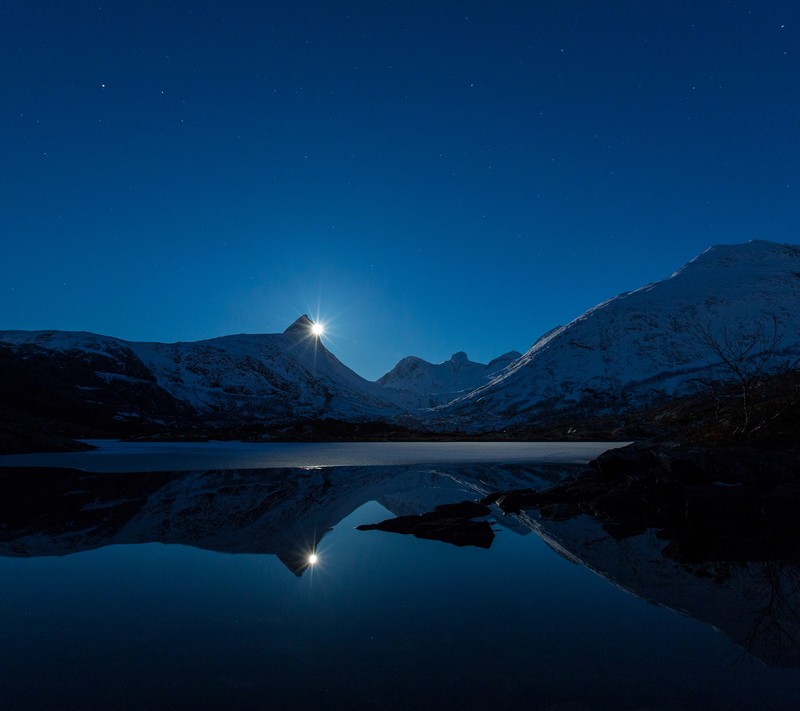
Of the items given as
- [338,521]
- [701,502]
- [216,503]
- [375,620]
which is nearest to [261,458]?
[216,503]

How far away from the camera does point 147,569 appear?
13.5 meters

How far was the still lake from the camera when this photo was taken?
7.17 metres

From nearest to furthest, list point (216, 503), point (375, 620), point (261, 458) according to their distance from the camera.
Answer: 1. point (375, 620)
2. point (216, 503)
3. point (261, 458)

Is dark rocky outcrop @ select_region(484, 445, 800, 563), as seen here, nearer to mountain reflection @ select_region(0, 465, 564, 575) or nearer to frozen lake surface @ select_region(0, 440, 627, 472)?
mountain reflection @ select_region(0, 465, 564, 575)

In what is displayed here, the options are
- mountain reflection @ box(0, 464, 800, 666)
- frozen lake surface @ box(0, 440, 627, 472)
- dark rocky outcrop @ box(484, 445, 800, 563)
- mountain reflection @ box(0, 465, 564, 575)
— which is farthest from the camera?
frozen lake surface @ box(0, 440, 627, 472)

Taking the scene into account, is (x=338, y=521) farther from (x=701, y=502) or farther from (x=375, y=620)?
(x=701, y=502)

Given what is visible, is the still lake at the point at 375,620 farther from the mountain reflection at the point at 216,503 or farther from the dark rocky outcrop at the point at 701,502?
the dark rocky outcrop at the point at 701,502

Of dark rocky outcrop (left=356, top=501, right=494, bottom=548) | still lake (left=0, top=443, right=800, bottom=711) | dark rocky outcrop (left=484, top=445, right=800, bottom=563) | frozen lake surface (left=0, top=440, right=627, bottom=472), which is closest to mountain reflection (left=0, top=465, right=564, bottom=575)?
still lake (left=0, top=443, right=800, bottom=711)

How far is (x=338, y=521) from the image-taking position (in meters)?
20.2

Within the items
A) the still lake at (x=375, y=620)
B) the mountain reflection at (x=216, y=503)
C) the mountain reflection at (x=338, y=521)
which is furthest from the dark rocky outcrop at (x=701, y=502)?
the mountain reflection at (x=216, y=503)

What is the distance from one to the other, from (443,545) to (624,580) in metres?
5.98

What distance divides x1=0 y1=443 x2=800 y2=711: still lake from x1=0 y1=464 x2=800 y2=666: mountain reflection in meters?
0.11

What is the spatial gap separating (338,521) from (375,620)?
411 inches

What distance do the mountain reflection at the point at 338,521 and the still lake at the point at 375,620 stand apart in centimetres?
11
